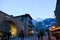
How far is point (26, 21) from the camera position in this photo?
181ft

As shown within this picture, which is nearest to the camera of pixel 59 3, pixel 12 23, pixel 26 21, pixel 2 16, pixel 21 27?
pixel 59 3

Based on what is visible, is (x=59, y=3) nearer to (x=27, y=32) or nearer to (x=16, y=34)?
(x=16, y=34)

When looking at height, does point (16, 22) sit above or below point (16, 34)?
above

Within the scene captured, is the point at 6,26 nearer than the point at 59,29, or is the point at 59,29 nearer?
the point at 59,29

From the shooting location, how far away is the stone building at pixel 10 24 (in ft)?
134

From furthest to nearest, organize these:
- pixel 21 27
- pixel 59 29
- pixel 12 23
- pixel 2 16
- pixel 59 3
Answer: pixel 21 27
pixel 12 23
pixel 2 16
pixel 59 3
pixel 59 29

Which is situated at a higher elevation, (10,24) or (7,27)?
(10,24)

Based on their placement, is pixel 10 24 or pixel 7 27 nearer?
pixel 7 27

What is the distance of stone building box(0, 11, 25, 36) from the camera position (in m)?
40.8

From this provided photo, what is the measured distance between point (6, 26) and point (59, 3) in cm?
2418

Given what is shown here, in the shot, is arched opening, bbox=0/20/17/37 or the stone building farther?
the stone building

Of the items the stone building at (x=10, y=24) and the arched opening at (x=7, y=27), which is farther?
the stone building at (x=10, y=24)

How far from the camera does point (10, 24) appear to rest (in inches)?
1890

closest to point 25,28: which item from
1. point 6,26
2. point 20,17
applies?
point 20,17
